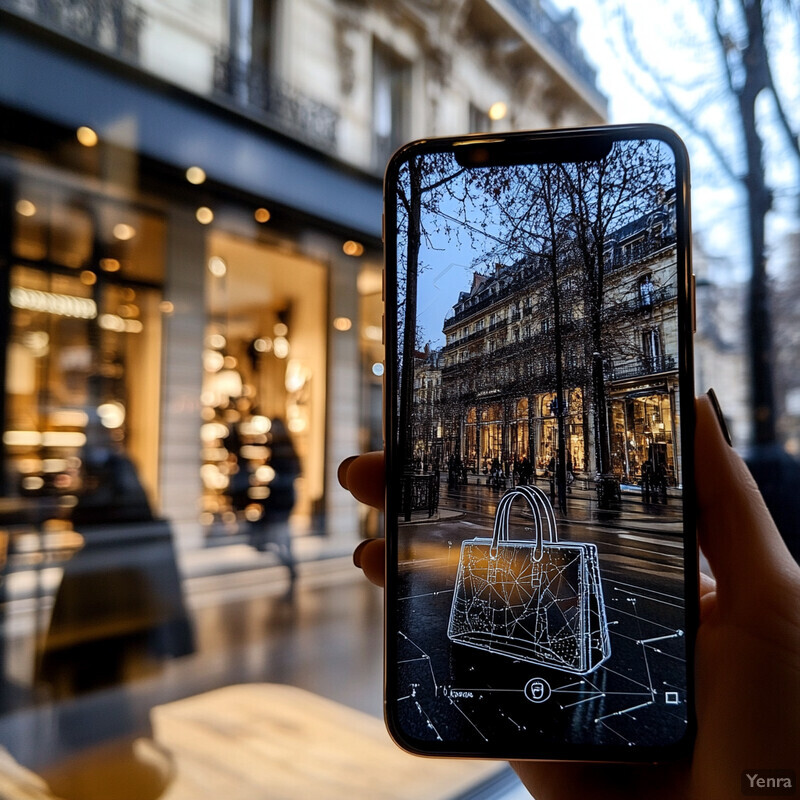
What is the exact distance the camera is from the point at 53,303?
163 cm

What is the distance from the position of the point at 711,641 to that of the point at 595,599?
0.07m

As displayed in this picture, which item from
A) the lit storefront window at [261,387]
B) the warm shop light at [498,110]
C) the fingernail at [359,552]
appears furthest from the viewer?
the lit storefront window at [261,387]

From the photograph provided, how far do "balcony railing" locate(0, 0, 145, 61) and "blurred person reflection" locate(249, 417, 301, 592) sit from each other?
145 cm

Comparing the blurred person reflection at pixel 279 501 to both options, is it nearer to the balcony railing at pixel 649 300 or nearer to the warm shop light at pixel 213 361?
the warm shop light at pixel 213 361

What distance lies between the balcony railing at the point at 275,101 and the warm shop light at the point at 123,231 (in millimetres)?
734

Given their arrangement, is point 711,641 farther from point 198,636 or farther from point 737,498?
point 198,636

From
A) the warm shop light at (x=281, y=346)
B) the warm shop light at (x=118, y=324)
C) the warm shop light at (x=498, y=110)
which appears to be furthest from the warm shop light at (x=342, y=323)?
the warm shop light at (x=498, y=110)

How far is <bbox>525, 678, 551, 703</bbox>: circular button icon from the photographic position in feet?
1.15

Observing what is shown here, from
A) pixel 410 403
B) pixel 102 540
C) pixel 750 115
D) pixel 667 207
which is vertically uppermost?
pixel 750 115

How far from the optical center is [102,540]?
135cm

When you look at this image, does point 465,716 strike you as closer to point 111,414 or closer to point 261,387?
point 111,414

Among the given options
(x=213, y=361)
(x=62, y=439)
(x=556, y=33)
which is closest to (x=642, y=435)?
(x=556, y=33)

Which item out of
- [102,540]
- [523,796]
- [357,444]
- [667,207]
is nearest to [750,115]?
[667,207]

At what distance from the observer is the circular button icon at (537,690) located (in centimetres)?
35
